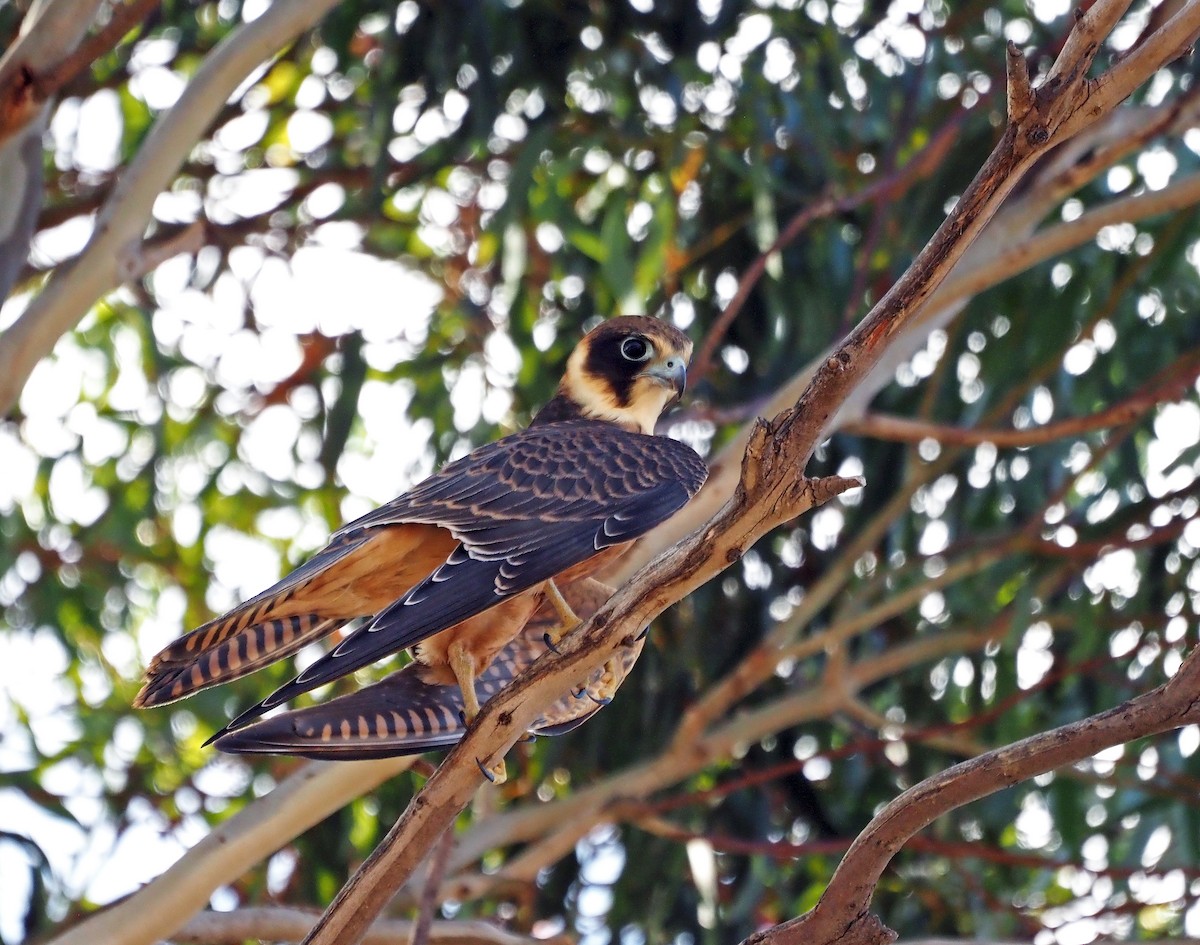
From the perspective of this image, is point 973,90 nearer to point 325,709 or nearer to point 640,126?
point 640,126

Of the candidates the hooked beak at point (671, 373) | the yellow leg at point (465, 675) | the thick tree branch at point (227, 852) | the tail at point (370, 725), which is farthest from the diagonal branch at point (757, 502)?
the hooked beak at point (671, 373)

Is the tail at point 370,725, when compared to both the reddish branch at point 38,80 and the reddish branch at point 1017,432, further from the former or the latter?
the reddish branch at point 38,80

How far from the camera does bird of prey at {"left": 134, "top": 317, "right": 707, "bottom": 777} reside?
265 centimetres

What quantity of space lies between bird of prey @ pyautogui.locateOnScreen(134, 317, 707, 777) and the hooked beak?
0.18 m

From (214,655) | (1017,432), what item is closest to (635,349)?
(1017,432)

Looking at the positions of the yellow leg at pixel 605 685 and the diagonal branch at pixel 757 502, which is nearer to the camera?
the diagonal branch at pixel 757 502

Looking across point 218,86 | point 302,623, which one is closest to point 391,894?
point 302,623

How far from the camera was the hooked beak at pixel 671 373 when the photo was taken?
3650mm

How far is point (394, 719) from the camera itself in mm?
2855

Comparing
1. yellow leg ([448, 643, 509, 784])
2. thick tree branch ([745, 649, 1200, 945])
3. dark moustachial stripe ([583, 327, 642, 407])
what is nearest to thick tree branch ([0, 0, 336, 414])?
dark moustachial stripe ([583, 327, 642, 407])

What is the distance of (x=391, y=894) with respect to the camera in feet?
8.16

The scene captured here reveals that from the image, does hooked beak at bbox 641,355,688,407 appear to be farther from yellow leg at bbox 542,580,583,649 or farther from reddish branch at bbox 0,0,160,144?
reddish branch at bbox 0,0,160,144

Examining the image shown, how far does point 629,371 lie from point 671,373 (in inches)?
5.3

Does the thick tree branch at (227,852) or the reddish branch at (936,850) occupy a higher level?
the thick tree branch at (227,852)
